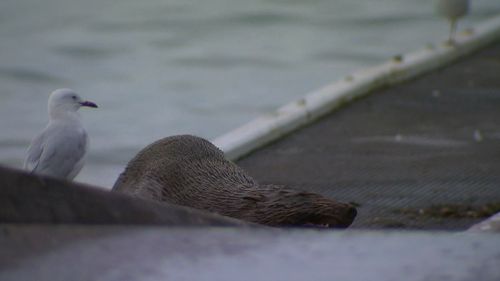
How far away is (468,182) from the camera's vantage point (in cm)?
577

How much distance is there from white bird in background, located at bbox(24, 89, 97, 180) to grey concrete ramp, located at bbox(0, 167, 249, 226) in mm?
2593

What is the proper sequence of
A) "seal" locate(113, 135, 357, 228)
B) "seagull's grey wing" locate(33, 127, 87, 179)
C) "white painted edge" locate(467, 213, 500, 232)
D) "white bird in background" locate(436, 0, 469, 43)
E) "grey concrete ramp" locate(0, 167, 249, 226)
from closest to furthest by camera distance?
1. "grey concrete ramp" locate(0, 167, 249, 226)
2. "seal" locate(113, 135, 357, 228)
3. "white painted edge" locate(467, 213, 500, 232)
4. "seagull's grey wing" locate(33, 127, 87, 179)
5. "white bird in background" locate(436, 0, 469, 43)

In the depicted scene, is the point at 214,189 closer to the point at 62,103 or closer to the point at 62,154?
the point at 62,154

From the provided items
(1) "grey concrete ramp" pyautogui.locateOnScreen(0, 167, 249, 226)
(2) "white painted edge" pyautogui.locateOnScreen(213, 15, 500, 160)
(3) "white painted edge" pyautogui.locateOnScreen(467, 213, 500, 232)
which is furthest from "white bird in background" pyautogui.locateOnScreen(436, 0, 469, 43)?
(1) "grey concrete ramp" pyautogui.locateOnScreen(0, 167, 249, 226)

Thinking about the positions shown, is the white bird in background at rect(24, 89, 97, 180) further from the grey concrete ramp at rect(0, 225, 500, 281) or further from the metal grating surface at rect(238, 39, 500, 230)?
the grey concrete ramp at rect(0, 225, 500, 281)

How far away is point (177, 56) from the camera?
17.5 metres

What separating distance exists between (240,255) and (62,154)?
3.20 metres

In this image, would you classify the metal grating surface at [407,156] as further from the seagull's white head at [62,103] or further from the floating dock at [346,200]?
the seagull's white head at [62,103]

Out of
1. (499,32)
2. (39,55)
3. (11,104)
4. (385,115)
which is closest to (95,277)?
(385,115)

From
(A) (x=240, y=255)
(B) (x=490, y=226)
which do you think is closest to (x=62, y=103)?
(B) (x=490, y=226)

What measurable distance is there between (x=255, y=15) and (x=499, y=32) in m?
9.77

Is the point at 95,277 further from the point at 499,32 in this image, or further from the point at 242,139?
the point at 499,32

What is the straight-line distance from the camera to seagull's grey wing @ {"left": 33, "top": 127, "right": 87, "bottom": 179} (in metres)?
4.90

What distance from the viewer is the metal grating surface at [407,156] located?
17.5ft
